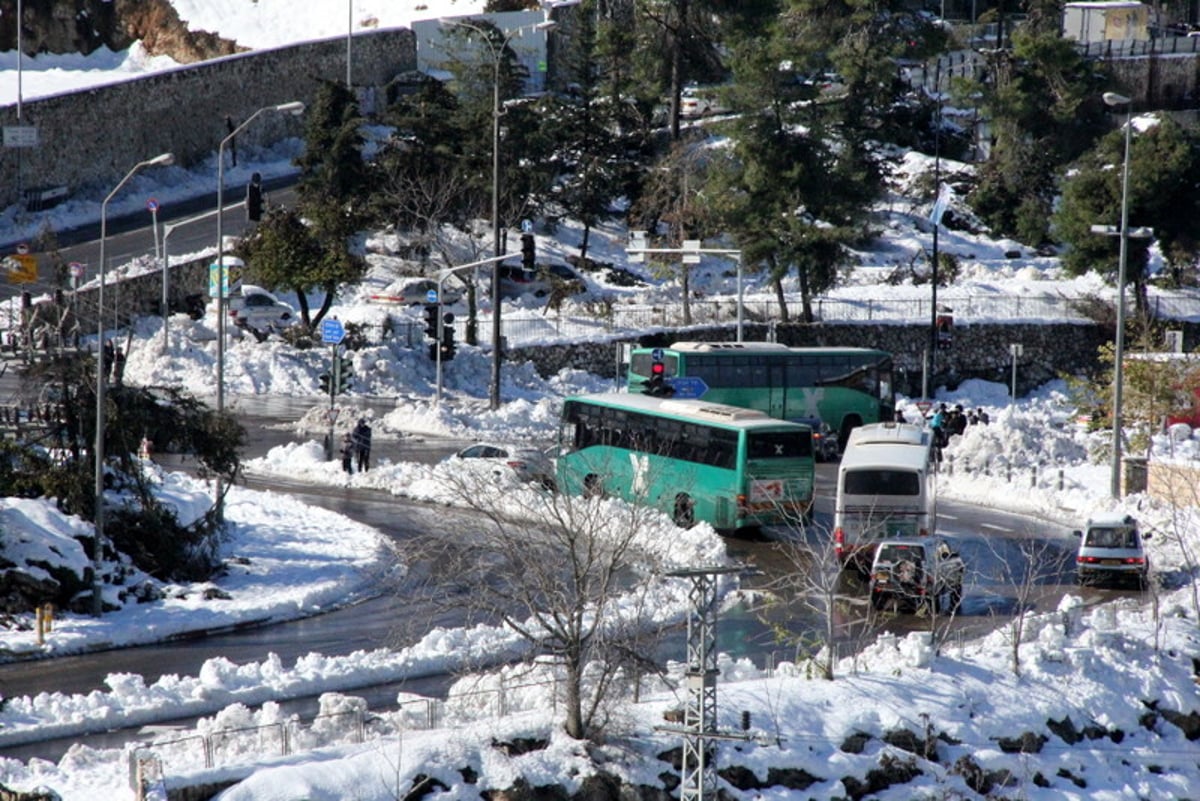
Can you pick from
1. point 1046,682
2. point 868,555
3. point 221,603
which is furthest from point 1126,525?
point 221,603

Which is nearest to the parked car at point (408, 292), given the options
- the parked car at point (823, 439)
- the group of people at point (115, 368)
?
the parked car at point (823, 439)

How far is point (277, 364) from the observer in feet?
180

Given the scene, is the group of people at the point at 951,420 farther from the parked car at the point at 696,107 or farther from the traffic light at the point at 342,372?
the parked car at the point at 696,107

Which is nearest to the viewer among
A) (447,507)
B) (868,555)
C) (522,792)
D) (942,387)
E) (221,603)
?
(522,792)

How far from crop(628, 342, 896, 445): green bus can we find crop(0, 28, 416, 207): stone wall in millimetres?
25462

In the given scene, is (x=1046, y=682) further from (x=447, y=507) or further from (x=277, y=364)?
(x=277, y=364)

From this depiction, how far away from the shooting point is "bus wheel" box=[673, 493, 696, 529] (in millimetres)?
34812

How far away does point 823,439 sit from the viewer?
4756 centimetres

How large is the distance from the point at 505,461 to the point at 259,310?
72.2 feet

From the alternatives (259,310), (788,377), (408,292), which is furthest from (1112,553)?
(259,310)

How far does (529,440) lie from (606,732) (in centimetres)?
2588

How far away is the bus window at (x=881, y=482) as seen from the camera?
3206 centimetres

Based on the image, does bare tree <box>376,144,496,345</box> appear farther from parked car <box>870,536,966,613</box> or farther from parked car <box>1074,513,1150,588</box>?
parked car <box>870,536,966,613</box>

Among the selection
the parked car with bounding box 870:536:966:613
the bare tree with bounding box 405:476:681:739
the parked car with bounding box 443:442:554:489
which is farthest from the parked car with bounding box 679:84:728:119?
the bare tree with bounding box 405:476:681:739
